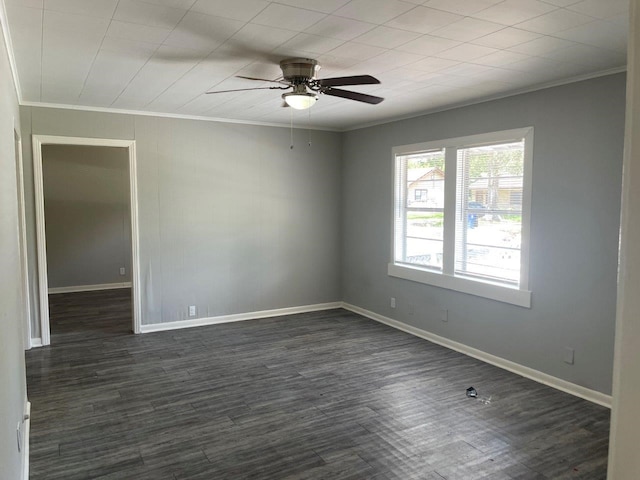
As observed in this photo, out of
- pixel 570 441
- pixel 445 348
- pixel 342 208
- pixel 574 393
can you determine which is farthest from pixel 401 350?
pixel 342 208

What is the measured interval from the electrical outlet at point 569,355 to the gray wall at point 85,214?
700 centimetres

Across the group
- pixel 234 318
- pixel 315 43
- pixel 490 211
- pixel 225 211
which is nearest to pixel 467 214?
pixel 490 211

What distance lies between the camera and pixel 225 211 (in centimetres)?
616

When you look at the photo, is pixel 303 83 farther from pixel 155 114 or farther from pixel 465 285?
pixel 155 114

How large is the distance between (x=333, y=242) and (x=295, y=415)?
3700 mm

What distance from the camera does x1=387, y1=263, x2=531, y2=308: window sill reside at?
4352 millimetres

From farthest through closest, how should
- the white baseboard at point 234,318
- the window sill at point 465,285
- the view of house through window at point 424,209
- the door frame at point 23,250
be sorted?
the white baseboard at point 234,318
the view of house through window at point 424,209
the door frame at point 23,250
the window sill at point 465,285

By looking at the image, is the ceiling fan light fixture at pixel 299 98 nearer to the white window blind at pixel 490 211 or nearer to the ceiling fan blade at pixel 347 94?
the ceiling fan blade at pixel 347 94

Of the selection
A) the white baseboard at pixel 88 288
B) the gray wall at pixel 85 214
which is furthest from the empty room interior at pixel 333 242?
the gray wall at pixel 85 214

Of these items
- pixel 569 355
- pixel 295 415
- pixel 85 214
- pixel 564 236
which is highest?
pixel 85 214

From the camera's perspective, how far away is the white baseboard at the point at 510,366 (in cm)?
380

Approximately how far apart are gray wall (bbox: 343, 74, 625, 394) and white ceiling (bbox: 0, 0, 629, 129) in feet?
0.87

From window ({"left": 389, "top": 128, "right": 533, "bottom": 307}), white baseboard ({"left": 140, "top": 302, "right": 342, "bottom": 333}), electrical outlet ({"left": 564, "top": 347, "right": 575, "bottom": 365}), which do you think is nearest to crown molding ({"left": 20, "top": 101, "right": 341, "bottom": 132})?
window ({"left": 389, "top": 128, "right": 533, "bottom": 307})

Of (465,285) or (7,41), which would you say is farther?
(465,285)
